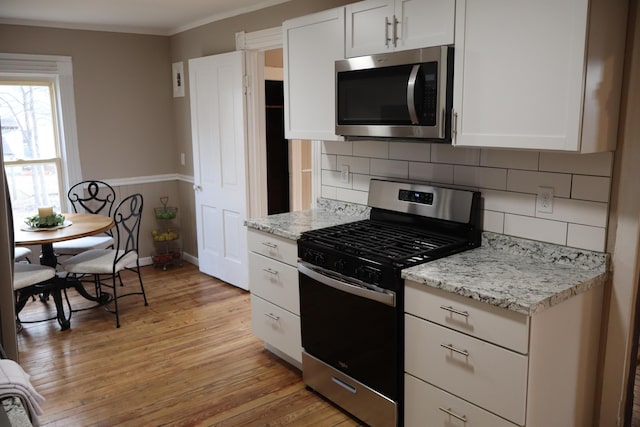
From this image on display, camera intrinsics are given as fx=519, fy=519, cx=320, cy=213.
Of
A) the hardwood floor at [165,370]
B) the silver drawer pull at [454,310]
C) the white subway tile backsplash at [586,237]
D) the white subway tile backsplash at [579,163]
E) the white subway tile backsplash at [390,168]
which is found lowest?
the hardwood floor at [165,370]

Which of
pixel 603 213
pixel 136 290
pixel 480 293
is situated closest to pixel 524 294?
pixel 480 293

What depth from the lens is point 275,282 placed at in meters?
3.06

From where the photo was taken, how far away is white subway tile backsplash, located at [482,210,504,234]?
2443mm

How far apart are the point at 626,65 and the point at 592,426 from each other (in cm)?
151

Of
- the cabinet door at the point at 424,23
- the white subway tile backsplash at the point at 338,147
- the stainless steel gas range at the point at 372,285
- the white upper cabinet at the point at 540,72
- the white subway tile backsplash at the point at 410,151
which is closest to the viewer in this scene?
the white upper cabinet at the point at 540,72

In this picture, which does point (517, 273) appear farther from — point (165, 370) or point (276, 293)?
point (165, 370)

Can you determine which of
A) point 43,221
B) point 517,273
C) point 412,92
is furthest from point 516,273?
point 43,221

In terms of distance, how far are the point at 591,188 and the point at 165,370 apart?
2.52m

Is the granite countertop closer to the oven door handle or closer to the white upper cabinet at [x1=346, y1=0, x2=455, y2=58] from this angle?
the oven door handle

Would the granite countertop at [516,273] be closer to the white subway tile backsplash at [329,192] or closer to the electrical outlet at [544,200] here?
the electrical outlet at [544,200]

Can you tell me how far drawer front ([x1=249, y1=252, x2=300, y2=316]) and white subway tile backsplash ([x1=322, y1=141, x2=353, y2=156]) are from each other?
825mm

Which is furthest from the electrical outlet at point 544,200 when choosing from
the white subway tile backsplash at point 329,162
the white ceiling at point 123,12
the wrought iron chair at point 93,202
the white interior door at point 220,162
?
the wrought iron chair at point 93,202

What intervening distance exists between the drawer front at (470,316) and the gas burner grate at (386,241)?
0.16 m

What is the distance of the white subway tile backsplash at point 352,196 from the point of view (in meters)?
3.20
